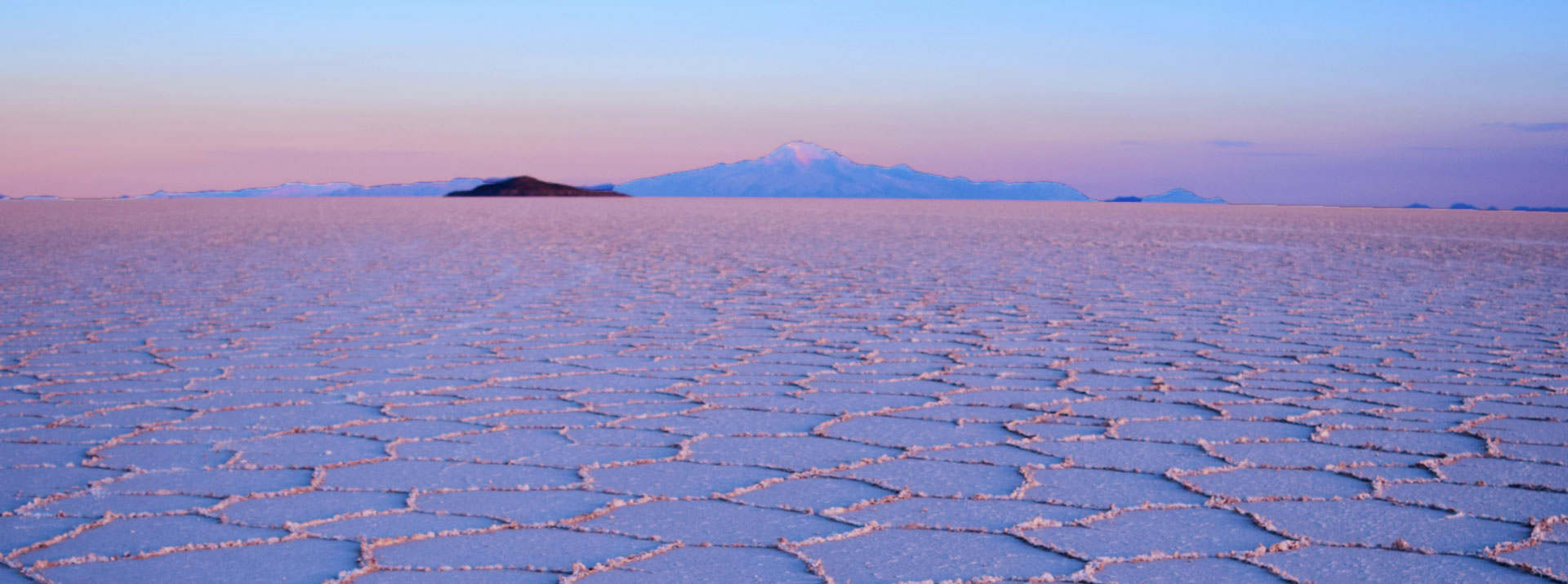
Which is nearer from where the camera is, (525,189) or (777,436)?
(777,436)

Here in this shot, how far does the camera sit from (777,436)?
108 inches

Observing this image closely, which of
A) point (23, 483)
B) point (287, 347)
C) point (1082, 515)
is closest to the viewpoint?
point (1082, 515)

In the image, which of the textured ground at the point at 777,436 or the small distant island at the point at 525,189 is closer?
the textured ground at the point at 777,436

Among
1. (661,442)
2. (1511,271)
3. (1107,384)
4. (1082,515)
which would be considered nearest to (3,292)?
(661,442)

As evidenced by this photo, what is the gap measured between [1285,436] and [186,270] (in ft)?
23.2

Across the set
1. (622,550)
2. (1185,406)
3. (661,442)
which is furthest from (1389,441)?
(622,550)

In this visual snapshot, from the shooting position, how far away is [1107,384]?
3477mm

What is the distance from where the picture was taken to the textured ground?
1.91 metres

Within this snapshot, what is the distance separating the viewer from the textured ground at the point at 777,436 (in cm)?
191

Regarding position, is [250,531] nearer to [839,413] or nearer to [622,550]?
[622,550]

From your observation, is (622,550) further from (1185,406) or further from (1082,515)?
(1185,406)

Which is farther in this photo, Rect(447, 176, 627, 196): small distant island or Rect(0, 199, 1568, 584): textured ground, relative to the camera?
Rect(447, 176, 627, 196): small distant island

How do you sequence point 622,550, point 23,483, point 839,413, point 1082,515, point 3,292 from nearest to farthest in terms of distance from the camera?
point 622,550
point 1082,515
point 23,483
point 839,413
point 3,292

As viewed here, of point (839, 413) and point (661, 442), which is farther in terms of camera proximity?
point (839, 413)
